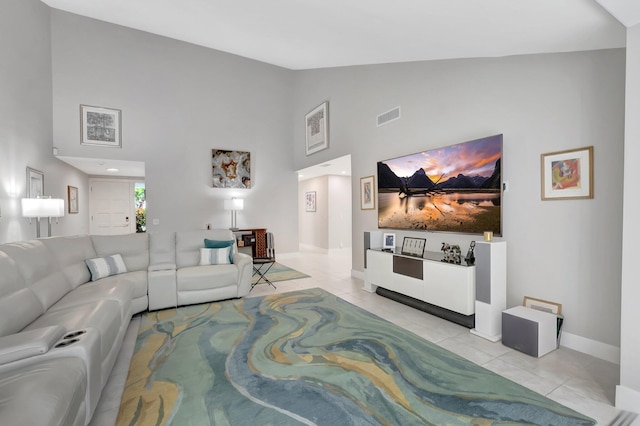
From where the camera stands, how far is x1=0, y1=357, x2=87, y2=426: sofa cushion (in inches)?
44.7

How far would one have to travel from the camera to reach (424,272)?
3.52 meters

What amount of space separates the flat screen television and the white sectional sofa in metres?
2.48

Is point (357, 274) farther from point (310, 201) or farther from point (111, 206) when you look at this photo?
point (111, 206)

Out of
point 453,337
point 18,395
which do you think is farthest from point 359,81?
point 18,395

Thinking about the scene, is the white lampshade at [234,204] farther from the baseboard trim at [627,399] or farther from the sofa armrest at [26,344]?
the baseboard trim at [627,399]

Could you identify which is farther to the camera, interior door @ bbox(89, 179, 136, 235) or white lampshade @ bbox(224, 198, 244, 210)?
interior door @ bbox(89, 179, 136, 235)

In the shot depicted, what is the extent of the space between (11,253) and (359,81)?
5.10m

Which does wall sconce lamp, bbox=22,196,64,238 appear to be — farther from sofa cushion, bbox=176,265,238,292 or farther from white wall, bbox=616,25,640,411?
white wall, bbox=616,25,640,411

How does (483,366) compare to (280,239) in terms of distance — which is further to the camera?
(280,239)

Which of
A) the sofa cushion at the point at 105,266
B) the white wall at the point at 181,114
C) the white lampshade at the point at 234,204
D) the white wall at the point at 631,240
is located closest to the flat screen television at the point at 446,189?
the white wall at the point at 631,240

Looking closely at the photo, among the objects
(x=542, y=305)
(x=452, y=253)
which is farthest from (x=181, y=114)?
(x=542, y=305)

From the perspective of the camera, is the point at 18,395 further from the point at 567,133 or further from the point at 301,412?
the point at 567,133

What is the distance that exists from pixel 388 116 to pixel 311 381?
390 cm

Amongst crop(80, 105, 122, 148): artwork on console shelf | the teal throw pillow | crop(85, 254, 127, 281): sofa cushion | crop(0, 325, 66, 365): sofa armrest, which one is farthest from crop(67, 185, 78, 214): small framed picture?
crop(0, 325, 66, 365): sofa armrest
